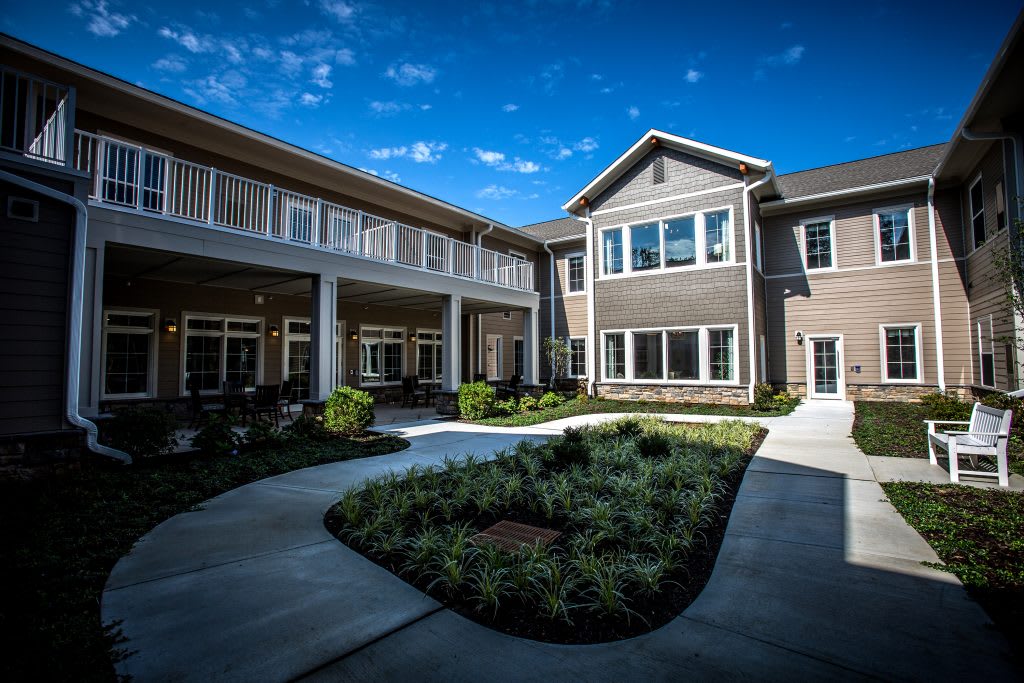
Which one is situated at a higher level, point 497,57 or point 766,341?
point 497,57

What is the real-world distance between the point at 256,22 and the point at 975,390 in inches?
721

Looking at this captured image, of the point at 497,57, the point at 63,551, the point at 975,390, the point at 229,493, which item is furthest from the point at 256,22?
the point at 975,390

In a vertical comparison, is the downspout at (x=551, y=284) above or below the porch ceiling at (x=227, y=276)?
above

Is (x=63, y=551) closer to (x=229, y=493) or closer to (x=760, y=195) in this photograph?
(x=229, y=493)

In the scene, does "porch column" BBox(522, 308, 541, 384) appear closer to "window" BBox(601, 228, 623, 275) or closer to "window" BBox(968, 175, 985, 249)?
"window" BBox(601, 228, 623, 275)

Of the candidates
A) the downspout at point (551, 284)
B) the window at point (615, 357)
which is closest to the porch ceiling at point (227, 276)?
the window at point (615, 357)

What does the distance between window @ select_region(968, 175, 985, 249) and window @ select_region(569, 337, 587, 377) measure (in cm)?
1113

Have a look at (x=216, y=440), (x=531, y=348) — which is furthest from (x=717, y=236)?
(x=216, y=440)

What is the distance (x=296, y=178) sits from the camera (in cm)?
1181

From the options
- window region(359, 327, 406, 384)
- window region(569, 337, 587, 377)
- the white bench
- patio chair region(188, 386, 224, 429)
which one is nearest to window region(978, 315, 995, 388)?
the white bench

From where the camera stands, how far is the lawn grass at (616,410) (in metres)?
11.0

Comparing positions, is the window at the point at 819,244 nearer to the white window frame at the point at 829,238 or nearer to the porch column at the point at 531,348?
the white window frame at the point at 829,238

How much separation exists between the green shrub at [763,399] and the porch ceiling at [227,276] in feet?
26.3

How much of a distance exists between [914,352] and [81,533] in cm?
1778
